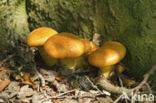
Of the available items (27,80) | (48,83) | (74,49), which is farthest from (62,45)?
(27,80)

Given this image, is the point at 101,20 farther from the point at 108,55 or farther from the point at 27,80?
the point at 27,80

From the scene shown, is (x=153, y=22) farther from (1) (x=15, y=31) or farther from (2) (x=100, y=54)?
(1) (x=15, y=31)

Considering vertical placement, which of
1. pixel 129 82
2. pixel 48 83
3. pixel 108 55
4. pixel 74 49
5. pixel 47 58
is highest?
pixel 74 49

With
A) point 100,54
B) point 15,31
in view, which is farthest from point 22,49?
point 100,54

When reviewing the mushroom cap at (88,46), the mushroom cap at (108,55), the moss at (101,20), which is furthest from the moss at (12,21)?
the mushroom cap at (108,55)

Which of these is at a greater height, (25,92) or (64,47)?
(64,47)

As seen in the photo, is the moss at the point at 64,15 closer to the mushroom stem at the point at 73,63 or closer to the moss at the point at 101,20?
the moss at the point at 101,20
